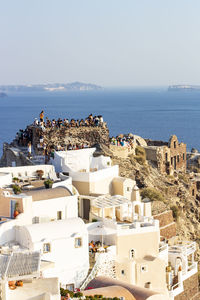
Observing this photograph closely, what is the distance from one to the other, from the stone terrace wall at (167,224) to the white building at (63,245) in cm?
977

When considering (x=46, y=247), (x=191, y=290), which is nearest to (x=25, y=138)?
(x=191, y=290)

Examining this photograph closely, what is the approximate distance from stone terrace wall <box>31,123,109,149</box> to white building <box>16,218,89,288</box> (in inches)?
585

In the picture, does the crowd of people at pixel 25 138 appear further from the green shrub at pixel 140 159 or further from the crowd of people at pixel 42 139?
the green shrub at pixel 140 159

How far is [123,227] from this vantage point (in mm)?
29234

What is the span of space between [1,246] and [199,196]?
2648cm

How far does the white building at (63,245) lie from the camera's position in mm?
25562

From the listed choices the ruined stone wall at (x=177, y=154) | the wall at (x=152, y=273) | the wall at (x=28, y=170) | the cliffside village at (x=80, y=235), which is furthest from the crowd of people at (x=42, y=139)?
the wall at (x=152, y=273)

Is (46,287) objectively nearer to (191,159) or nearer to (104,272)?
(104,272)

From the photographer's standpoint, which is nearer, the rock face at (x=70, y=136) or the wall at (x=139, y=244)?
the wall at (x=139, y=244)

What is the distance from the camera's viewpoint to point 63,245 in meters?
26.2

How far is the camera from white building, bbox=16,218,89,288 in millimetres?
25562

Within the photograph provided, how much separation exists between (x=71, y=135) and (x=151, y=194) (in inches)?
293

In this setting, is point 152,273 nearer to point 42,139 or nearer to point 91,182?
point 91,182

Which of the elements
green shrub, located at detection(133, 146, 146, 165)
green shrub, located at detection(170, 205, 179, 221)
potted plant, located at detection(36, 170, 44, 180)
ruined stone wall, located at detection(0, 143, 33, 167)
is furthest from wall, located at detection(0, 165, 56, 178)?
green shrub, located at detection(133, 146, 146, 165)
